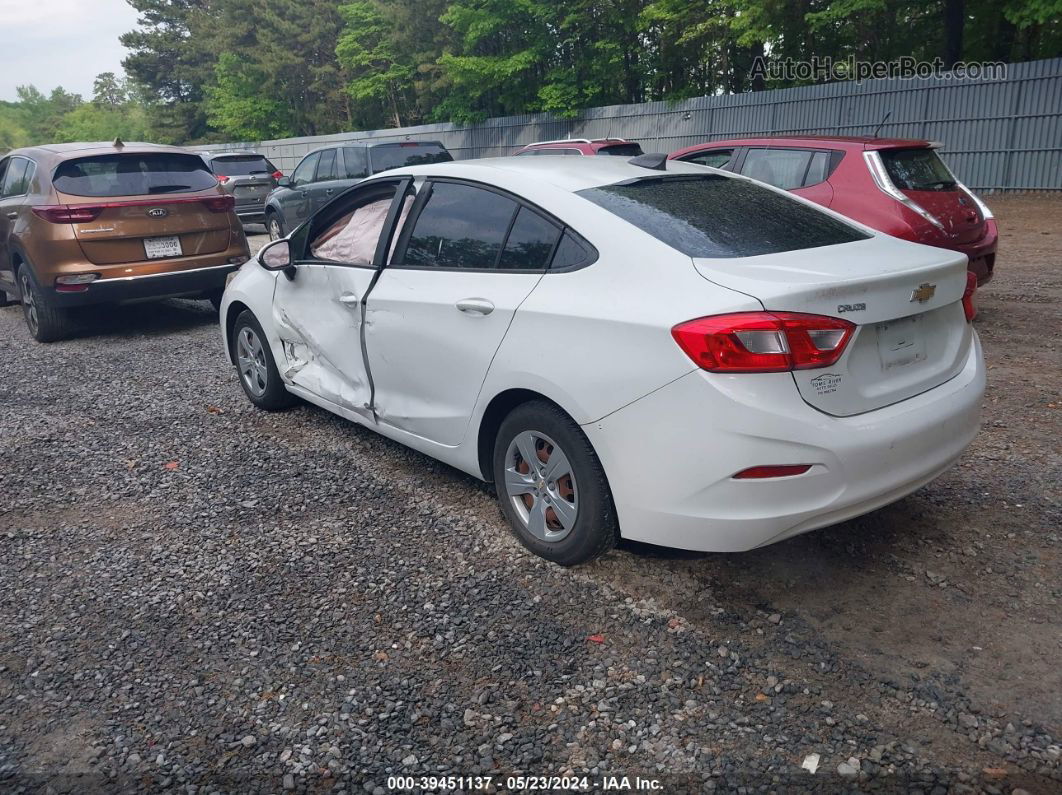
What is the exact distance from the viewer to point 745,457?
2.89 meters

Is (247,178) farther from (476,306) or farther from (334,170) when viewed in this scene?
(476,306)

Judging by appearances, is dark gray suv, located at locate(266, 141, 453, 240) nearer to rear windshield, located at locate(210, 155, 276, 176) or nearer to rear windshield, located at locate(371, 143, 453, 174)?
rear windshield, located at locate(371, 143, 453, 174)

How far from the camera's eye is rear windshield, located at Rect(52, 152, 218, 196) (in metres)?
8.00

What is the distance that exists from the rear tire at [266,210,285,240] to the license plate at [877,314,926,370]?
14.1 m

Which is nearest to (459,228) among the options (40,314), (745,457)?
(745,457)

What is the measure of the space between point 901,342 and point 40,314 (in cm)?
809

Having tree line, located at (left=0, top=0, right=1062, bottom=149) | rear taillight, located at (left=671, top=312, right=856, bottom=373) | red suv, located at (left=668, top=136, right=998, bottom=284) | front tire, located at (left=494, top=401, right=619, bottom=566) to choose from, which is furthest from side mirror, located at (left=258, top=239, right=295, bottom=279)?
tree line, located at (left=0, top=0, right=1062, bottom=149)

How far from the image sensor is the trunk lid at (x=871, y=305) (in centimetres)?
293

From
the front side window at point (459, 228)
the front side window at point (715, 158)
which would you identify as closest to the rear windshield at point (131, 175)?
the front side window at point (715, 158)

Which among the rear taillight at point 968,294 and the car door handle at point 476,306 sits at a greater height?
the car door handle at point 476,306

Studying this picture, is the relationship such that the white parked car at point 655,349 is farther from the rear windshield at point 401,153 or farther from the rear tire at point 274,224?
the rear tire at point 274,224

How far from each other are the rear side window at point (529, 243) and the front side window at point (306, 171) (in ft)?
42.7

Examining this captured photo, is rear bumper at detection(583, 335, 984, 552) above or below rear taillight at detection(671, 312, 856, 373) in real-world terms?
below

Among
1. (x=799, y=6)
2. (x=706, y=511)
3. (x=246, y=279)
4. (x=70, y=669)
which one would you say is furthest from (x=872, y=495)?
(x=799, y=6)
